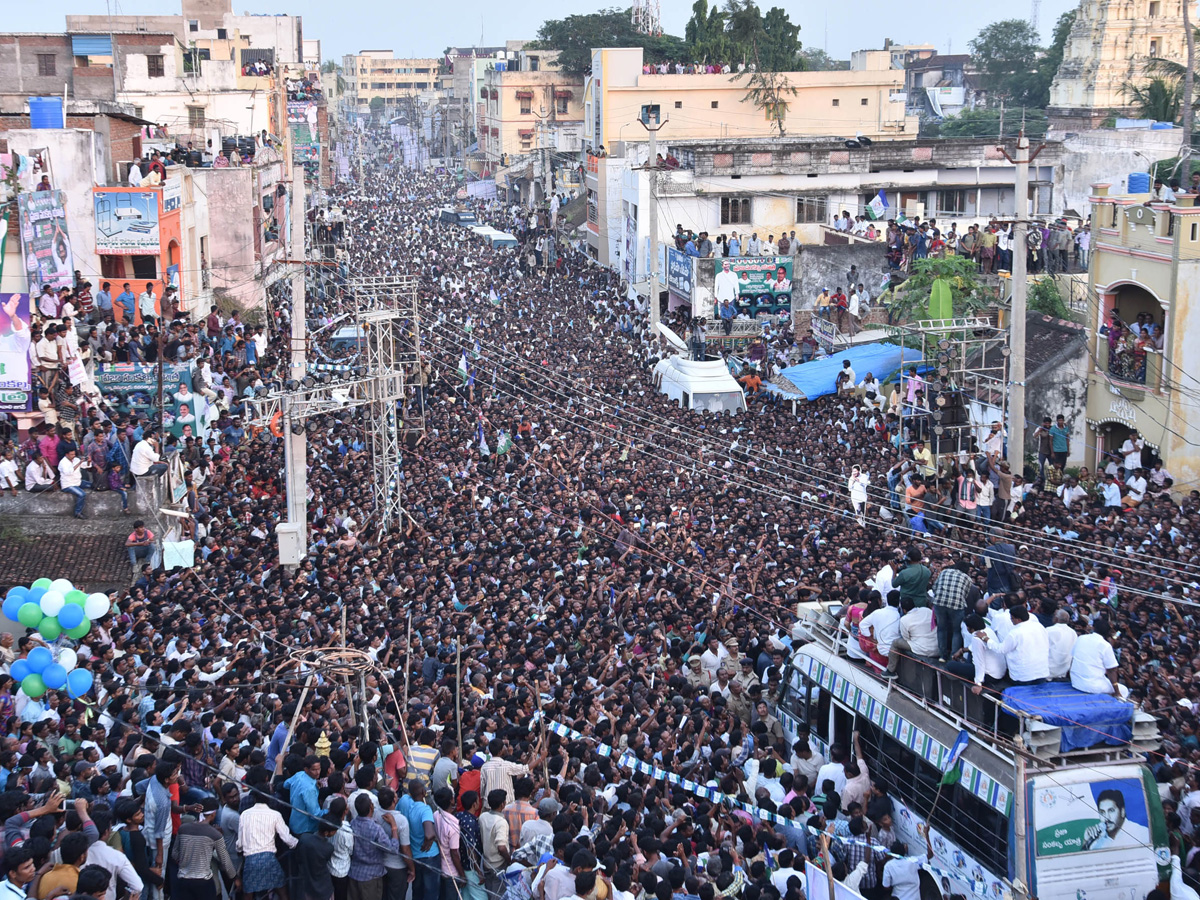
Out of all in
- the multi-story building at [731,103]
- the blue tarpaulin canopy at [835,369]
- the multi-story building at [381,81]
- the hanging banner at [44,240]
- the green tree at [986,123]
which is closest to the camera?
the hanging banner at [44,240]

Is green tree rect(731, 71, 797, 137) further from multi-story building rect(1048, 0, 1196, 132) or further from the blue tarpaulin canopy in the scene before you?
the blue tarpaulin canopy

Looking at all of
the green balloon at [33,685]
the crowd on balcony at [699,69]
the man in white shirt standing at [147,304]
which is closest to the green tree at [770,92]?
the crowd on balcony at [699,69]

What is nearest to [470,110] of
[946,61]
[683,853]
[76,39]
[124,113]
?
[946,61]

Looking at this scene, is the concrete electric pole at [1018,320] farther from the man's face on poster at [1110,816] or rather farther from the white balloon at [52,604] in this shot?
the white balloon at [52,604]

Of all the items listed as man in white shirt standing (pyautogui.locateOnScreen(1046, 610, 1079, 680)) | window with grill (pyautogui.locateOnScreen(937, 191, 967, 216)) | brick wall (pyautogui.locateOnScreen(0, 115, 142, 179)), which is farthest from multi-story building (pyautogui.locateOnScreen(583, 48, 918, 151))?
man in white shirt standing (pyautogui.locateOnScreen(1046, 610, 1079, 680))

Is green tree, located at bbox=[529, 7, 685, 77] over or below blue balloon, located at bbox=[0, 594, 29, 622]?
over

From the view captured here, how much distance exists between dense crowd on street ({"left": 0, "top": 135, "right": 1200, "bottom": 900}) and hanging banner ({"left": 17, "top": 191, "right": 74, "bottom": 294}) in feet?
7.25

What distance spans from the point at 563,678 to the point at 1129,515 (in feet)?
29.1

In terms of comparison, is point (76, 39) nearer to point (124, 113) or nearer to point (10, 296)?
point (124, 113)

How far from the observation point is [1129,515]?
17344 millimetres

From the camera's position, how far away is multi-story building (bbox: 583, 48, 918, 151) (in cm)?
5400

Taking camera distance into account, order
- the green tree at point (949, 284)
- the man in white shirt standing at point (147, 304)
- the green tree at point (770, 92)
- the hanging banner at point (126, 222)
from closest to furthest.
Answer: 1. the man in white shirt standing at point (147, 304)
2. the hanging banner at point (126, 222)
3. the green tree at point (949, 284)
4. the green tree at point (770, 92)

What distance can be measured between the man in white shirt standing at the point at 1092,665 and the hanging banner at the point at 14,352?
13.5 meters

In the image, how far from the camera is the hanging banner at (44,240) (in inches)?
864
